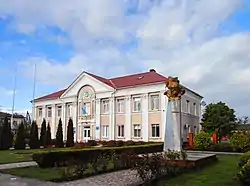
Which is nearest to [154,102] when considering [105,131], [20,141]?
[105,131]

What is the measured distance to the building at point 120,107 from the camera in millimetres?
37781

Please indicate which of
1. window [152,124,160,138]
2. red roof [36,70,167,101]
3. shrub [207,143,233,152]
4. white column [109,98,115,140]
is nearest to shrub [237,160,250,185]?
shrub [207,143,233,152]

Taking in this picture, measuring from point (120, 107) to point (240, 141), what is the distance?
18344 millimetres

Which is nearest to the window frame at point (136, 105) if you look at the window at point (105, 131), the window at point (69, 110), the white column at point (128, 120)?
the white column at point (128, 120)

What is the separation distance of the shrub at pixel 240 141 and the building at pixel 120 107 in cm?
1007

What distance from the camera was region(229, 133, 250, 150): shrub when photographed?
2716 cm

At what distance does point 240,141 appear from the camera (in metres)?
27.4

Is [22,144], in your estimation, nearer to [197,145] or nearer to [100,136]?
[100,136]

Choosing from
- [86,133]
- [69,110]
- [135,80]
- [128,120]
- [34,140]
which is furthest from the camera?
[69,110]

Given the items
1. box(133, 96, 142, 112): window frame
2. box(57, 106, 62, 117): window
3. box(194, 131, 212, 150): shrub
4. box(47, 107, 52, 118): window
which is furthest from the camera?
box(47, 107, 52, 118): window

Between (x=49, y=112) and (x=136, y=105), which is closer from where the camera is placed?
(x=136, y=105)

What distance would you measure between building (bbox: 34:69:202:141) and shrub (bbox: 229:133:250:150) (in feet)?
33.0

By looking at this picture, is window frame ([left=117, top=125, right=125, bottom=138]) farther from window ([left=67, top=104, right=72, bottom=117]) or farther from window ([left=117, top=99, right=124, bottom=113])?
window ([left=67, top=104, right=72, bottom=117])

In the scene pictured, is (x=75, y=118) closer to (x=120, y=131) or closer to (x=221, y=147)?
(x=120, y=131)
